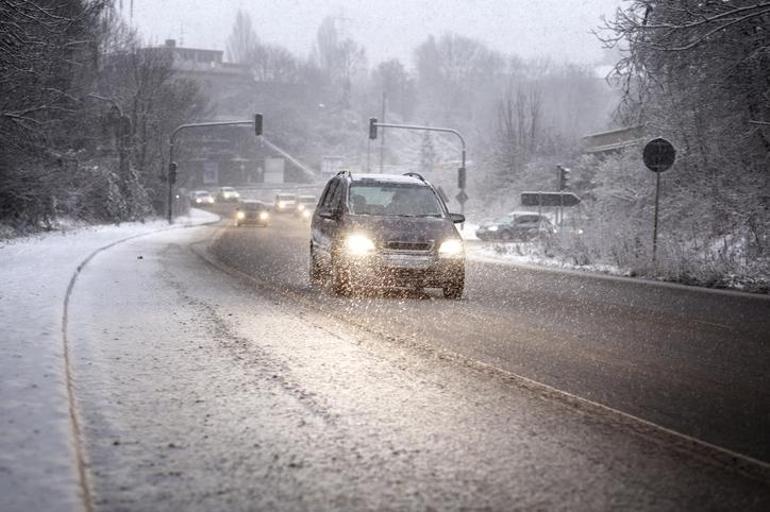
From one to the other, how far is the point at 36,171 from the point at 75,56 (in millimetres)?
5759

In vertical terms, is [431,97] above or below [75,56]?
above

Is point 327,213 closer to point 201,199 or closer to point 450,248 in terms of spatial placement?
point 450,248

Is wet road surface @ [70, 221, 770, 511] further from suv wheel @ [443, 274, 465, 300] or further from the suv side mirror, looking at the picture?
the suv side mirror

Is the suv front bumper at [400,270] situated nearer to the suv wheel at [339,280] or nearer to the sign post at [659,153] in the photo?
the suv wheel at [339,280]

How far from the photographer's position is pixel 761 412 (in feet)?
17.1

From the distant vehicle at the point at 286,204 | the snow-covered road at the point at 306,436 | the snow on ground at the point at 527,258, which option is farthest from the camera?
the distant vehicle at the point at 286,204

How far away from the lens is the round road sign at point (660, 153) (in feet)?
58.6

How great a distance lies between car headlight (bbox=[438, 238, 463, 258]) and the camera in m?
11.6

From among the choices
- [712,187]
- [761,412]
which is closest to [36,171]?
[712,187]

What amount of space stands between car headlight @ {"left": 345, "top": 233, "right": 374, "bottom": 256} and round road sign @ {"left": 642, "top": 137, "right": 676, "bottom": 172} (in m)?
8.93

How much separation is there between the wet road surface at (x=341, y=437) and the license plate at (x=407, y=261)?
3493mm

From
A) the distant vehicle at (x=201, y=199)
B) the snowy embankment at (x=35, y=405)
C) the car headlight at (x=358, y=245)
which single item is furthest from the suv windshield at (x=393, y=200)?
the distant vehicle at (x=201, y=199)

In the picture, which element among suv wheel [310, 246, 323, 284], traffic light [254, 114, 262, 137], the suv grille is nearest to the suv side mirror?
suv wheel [310, 246, 323, 284]

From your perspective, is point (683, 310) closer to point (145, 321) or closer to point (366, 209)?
point (366, 209)
